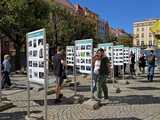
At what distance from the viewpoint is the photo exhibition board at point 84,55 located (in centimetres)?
1565

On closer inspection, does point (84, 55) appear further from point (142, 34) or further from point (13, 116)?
point (142, 34)

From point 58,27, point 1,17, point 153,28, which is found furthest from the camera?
point 58,27

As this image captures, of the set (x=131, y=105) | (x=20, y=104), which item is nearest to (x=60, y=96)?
(x=20, y=104)

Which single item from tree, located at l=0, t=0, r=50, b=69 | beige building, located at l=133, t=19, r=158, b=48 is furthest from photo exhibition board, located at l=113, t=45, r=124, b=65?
beige building, located at l=133, t=19, r=158, b=48

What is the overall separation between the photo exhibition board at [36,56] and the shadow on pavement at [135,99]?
4.64 meters

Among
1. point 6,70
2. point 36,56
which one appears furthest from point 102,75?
point 6,70

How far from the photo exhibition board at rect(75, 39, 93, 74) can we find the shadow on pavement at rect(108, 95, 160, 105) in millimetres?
1414

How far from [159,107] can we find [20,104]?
14.3 ft

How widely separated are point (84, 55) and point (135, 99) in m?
2.33

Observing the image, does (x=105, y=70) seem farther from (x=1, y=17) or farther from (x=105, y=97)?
(x=1, y=17)

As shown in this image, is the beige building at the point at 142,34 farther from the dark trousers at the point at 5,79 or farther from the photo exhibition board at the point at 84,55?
the photo exhibition board at the point at 84,55

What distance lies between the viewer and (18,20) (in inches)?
1483

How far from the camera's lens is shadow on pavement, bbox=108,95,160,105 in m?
15.6

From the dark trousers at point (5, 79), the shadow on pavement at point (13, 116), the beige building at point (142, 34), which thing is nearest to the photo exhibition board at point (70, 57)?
the dark trousers at point (5, 79)
